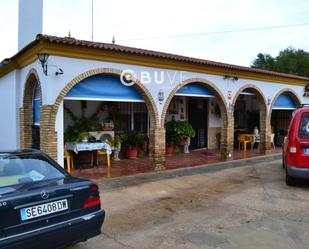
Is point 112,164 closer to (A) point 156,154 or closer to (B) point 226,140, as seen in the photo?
(A) point 156,154

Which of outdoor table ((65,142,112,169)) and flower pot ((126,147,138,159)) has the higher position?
outdoor table ((65,142,112,169))

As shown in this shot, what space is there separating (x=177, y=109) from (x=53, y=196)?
10.8 m

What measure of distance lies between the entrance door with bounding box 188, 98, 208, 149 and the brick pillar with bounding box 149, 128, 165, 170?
4.91 m

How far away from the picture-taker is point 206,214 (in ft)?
18.5

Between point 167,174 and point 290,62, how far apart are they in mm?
31319

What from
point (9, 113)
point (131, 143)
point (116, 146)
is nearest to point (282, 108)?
point (131, 143)

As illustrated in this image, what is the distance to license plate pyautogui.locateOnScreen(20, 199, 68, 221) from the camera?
3229 mm

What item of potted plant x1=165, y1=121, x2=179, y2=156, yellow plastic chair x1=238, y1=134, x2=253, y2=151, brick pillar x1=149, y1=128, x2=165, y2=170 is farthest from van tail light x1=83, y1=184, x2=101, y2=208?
yellow plastic chair x1=238, y1=134, x2=253, y2=151

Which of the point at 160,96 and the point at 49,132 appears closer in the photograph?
the point at 49,132

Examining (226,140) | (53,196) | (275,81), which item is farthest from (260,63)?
(53,196)

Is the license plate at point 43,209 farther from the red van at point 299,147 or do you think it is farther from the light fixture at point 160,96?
the light fixture at point 160,96

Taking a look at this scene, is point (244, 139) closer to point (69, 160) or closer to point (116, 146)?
point (116, 146)

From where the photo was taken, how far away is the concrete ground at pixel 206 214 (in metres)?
4.43

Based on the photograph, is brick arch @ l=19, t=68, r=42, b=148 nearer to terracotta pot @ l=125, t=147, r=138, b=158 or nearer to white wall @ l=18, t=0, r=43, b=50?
white wall @ l=18, t=0, r=43, b=50
